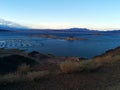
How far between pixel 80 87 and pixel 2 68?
46.9 ft

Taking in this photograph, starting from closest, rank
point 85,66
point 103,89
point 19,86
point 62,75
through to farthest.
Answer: point 103,89 < point 19,86 < point 62,75 < point 85,66

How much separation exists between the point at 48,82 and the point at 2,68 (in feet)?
42.1

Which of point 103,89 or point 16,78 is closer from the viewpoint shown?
point 103,89

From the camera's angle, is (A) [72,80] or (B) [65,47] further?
(B) [65,47]

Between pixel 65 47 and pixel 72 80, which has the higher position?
pixel 72 80

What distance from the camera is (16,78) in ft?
38.7

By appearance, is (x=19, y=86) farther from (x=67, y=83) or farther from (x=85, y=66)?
(x=85, y=66)

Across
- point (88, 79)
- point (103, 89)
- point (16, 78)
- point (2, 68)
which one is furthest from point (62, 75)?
point (2, 68)

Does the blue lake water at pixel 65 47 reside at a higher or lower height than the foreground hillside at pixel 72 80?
lower

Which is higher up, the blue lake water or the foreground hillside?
the foreground hillside

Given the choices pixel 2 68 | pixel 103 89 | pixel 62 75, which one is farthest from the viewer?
pixel 2 68

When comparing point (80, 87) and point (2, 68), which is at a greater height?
point (80, 87)

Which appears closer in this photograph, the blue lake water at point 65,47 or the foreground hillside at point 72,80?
the foreground hillside at point 72,80

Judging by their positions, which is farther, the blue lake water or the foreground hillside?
the blue lake water
